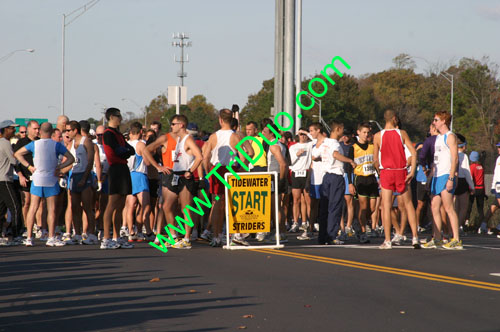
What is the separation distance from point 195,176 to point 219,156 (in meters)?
0.49

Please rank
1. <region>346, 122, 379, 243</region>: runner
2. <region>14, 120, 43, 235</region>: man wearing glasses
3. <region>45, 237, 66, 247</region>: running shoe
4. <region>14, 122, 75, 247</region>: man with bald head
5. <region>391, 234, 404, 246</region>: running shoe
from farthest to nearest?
<region>346, 122, 379, 243</region>: runner
<region>14, 120, 43, 235</region>: man wearing glasses
<region>14, 122, 75, 247</region>: man with bald head
<region>45, 237, 66, 247</region>: running shoe
<region>391, 234, 404, 246</region>: running shoe

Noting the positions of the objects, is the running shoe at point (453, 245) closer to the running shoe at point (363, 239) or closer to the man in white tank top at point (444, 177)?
the man in white tank top at point (444, 177)

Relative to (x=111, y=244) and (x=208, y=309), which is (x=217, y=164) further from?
(x=208, y=309)

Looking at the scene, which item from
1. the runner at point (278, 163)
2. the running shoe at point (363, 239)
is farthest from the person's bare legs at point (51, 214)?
the running shoe at point (363, 239)

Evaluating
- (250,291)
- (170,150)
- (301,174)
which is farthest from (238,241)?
(250,291)

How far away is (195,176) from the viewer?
13930 mm

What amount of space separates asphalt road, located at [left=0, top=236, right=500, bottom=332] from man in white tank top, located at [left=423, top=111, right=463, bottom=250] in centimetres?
53

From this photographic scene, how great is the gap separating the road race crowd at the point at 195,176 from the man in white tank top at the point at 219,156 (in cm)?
2

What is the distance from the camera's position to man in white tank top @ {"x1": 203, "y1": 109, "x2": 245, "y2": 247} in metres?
13.9

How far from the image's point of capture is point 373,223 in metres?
17.5

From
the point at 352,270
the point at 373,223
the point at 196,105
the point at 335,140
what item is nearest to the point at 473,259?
the point at 352,270

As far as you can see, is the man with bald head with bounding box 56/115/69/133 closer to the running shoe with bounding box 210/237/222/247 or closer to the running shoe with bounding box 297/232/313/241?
the running shoe with bounding box 210/237/222/247

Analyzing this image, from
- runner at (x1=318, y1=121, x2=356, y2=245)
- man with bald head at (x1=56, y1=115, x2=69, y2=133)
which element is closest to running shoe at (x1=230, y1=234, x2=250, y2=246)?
runner at (x1=318, y1=121, x2=356, y2=245)

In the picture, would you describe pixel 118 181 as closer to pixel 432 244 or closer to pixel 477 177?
pixel 432 244
